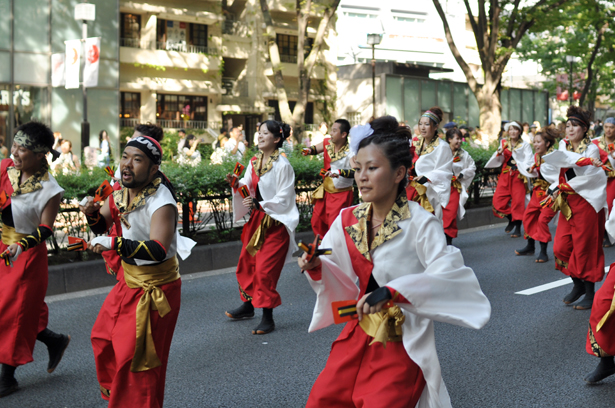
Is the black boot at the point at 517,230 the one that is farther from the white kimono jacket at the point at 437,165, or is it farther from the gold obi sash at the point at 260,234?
the gold obi sash at the point at 260,234

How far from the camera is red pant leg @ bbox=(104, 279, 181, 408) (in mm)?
3365

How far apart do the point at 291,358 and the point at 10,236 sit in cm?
220

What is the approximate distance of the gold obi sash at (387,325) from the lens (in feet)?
9.58

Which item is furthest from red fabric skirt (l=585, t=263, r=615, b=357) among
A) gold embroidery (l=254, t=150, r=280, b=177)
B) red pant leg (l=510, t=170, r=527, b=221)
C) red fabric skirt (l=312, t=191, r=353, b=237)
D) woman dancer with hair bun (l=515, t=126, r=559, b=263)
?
red pant leg (l=510, t=170, r=527, b=221)

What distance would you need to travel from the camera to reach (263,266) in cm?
605

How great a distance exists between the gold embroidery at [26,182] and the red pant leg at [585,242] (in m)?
4.95

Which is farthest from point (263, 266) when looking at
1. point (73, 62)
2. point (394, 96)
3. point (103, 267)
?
point (394, 96)

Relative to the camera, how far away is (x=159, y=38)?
30234 millimetres

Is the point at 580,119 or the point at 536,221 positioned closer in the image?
the point at 580,119

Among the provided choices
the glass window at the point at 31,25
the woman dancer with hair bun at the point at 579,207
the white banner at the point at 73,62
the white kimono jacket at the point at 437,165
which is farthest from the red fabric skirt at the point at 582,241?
the glass window at the point at 31,25

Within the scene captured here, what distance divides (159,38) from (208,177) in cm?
2313

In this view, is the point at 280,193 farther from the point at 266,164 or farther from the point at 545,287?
the point at 545,287

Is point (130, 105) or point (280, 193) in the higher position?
point (130, 105)

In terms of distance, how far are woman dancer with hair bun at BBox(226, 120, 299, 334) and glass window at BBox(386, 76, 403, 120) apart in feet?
84.6
